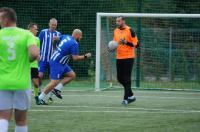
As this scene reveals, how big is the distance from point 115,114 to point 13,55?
5.15m

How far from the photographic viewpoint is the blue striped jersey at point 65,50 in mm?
14742

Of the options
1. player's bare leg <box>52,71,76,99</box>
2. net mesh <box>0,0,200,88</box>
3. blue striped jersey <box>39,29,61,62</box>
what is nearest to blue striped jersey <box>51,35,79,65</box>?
player's bare leg <box>52,71,76,99</box>

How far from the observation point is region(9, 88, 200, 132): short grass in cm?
1088

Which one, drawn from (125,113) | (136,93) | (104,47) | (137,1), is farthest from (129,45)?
(137,1)

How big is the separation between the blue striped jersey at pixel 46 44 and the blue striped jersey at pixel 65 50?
185cm

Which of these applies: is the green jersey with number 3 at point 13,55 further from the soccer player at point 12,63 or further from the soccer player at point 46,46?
the soccer player at point 46,46

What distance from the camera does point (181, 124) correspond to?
11234mm

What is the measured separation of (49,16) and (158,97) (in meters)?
6.59

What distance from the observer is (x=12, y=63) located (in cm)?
794

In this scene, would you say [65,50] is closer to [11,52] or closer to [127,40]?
[127,40]

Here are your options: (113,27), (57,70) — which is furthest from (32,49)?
(113,27)

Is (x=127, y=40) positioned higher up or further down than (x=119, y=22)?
further down

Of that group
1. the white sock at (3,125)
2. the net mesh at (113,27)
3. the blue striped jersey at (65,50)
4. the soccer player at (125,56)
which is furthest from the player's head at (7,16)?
the net mesh at (113,27)

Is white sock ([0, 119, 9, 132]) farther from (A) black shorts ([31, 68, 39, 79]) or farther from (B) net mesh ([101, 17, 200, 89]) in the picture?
(B) net mesh ([101, 17, 200, 89])
